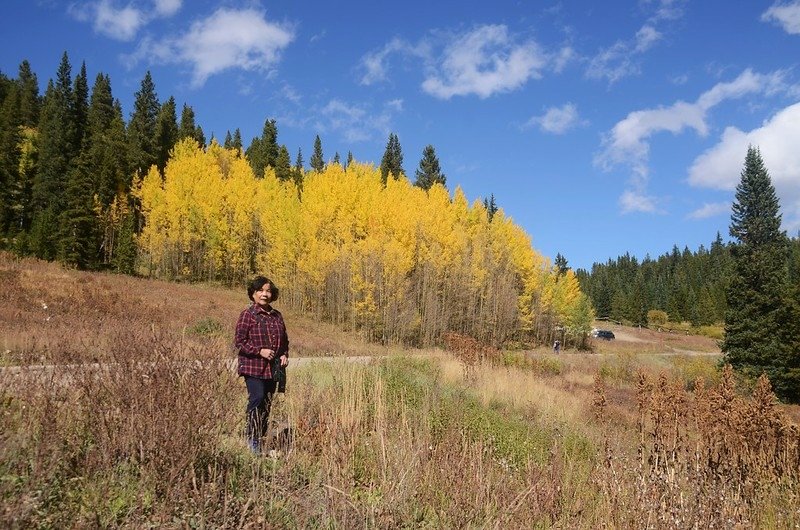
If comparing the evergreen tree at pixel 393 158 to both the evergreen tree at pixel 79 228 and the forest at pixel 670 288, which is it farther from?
the forest at pixel 670 288

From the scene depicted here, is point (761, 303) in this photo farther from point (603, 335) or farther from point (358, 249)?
point (603, 335)

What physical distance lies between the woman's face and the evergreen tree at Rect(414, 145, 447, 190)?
49.9 m

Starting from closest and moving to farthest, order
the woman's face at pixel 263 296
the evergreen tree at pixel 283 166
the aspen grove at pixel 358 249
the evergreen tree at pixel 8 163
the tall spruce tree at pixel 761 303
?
the woman's face at pixel 263 296
the tall spruce tree at pixel 761 303
the aspen grove at pixel 358 249
the evergreen tree at pixel 8 163
the evergreen tree at pixel 283 166

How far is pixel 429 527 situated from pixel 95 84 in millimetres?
70164

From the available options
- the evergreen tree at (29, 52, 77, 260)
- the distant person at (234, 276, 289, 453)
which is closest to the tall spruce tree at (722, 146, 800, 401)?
the distant person at (234, 276, 289, 453)

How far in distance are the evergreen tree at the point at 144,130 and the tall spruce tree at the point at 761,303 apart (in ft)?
162

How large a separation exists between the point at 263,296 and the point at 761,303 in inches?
1198

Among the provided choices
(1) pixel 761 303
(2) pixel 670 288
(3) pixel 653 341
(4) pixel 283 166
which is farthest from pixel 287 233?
(2) pixel 670 288

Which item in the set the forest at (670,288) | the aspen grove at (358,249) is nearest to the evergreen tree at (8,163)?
the aspen grove at (358,249)

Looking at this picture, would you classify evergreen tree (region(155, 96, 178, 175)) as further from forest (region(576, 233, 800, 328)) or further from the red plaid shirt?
forest (region(576, 233, 800, 328))

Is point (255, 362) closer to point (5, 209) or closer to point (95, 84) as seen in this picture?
point (5, 209)

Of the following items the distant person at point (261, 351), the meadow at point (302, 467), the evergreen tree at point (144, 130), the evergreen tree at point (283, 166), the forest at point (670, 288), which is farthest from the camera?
the forest at point (670, 288)

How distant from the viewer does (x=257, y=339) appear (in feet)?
15.6

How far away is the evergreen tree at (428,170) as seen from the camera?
54109 millimetres
